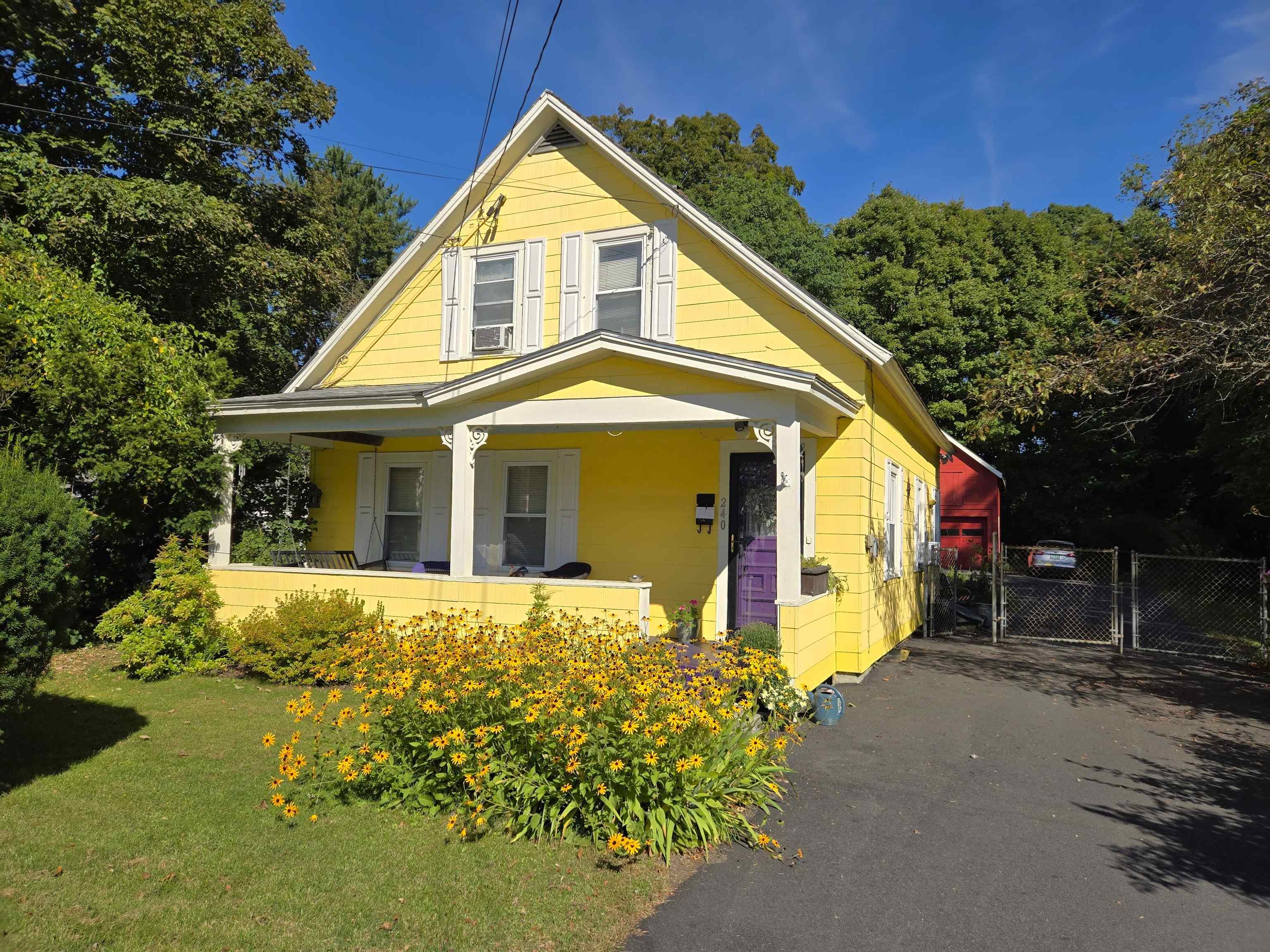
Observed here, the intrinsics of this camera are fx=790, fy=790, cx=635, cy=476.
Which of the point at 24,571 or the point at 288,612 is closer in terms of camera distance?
the point at 24,571

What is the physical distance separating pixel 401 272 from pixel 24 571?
8238 millimetres

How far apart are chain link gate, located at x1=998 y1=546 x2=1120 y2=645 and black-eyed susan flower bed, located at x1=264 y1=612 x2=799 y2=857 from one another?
8.20 metres

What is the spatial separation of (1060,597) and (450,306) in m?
17.3

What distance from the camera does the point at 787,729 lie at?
23.2 feet

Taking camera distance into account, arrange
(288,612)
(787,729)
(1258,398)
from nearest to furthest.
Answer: (787,729) → (288,612) → (1258,398)

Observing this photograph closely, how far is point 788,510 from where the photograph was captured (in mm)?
7695

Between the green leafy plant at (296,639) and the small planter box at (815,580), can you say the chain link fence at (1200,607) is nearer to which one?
the small planter box at (815,580)

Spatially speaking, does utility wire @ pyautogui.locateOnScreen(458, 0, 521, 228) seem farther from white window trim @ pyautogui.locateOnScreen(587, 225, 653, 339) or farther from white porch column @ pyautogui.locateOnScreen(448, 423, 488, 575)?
white porch column @ pyautogui.locateOnScreen(448, 423, 488, 575)

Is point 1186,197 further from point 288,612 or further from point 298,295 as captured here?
point 298,295

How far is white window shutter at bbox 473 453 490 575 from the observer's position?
36.4ft

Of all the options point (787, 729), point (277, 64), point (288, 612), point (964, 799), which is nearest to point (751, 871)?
point (964, 799)

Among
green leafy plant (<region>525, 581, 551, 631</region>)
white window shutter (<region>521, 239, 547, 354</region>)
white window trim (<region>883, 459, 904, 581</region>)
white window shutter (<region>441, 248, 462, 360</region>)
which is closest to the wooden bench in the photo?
white window shutter (<region>441, 248, 462, 360</region>)

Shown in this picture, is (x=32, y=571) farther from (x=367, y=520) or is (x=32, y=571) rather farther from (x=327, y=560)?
(x=367, y=520)

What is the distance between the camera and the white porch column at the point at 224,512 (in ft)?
33.5
